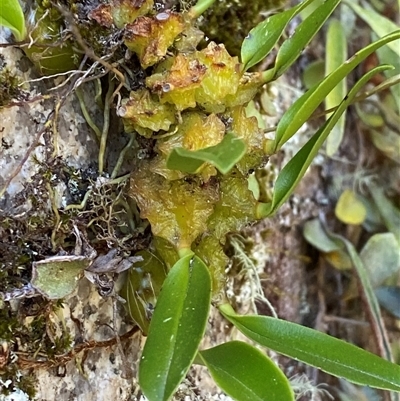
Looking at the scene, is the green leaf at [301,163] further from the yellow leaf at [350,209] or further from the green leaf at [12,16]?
the yellow leaf at [350,209]

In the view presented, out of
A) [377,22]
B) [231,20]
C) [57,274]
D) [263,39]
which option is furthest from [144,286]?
[377,22]

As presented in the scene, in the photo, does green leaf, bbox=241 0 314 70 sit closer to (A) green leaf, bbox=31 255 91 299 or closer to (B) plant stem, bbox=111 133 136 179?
(B) plant stem, bbox=111 133 136 179

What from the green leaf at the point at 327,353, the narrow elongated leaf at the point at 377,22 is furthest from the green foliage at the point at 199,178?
the narrow elongated leaf at the point at 377,22

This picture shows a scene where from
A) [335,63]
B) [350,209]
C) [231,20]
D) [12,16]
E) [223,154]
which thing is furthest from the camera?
[350,209]

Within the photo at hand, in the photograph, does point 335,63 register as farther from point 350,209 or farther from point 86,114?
point 86,114

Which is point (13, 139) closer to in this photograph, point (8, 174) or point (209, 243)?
point (8, 174)
